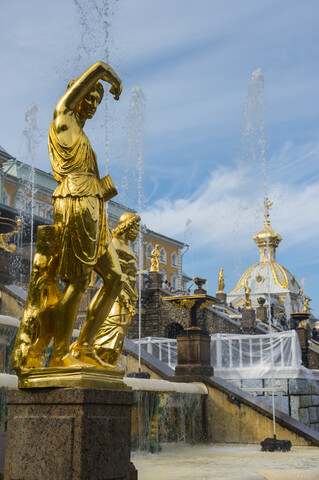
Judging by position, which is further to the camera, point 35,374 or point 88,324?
point 88,324

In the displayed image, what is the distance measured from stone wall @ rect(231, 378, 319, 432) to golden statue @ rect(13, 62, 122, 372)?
10.7 metres

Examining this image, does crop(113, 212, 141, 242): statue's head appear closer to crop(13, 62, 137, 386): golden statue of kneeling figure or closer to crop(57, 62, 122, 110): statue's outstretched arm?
crop(13, 62, 137, 386): golden statue of kneeling figure

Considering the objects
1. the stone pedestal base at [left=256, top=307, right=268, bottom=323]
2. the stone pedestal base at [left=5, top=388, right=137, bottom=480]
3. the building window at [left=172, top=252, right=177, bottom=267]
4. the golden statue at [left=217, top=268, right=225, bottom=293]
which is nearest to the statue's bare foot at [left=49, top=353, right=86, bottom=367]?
the stone pedestal base at [left=5, top=388, right=137, bottom=480]

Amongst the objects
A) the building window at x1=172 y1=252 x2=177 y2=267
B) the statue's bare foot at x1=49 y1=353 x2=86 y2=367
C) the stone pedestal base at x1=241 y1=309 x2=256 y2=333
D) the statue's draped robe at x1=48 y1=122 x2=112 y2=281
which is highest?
the building window at x1=172 y1=252 x2=177 y2=267

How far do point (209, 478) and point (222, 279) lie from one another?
3967cm

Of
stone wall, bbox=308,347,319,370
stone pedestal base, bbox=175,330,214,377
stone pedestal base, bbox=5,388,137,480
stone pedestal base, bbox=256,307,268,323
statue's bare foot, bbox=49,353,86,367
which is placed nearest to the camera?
stone pedestal base, bbox=5,388,137,480

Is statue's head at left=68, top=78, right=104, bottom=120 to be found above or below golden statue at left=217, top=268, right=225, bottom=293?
below

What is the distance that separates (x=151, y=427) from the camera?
9812 mm

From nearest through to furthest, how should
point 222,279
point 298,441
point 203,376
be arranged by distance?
point 298,441 < point 203,376 < point 222,279

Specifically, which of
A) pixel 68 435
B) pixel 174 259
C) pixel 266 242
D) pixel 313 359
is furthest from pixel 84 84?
pixel 266 242

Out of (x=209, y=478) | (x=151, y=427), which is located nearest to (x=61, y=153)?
(x=209, y=478)

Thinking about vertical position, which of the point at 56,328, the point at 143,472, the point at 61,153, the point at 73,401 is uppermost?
the point at 61,153

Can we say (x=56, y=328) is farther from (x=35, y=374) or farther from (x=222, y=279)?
(x=222, y=279)

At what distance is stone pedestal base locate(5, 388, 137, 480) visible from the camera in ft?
15.3
